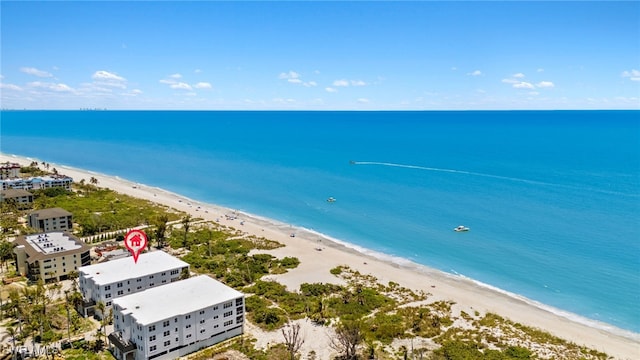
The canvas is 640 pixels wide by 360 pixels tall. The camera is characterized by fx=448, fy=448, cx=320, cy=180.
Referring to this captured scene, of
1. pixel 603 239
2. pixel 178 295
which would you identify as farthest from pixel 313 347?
pixel 603 239

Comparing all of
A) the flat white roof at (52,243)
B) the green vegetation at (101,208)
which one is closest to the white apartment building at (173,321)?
the flat white roof at (52,243)

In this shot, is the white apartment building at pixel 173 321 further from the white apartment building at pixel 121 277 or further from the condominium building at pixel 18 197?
the condominium building at pixel 18 197

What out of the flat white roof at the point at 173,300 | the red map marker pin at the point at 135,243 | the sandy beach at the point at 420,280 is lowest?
the sandy beach at the point at 420,280

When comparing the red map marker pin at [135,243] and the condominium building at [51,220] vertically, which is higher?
the red map marker pin at [135,243]

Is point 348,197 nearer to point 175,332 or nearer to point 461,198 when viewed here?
point 461,198

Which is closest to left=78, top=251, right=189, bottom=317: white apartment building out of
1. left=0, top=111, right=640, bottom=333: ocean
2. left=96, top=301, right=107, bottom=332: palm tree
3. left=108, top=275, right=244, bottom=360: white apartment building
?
left=96, top=301, right=107, bottom=332: palm tree

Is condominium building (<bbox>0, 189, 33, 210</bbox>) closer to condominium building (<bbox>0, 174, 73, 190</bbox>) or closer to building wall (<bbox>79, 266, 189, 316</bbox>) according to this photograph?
condominium building (<bbox>0, 174, 73, 190</bbox>)

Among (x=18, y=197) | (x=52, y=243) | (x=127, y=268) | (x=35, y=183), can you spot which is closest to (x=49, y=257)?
(x=52, y=243)
